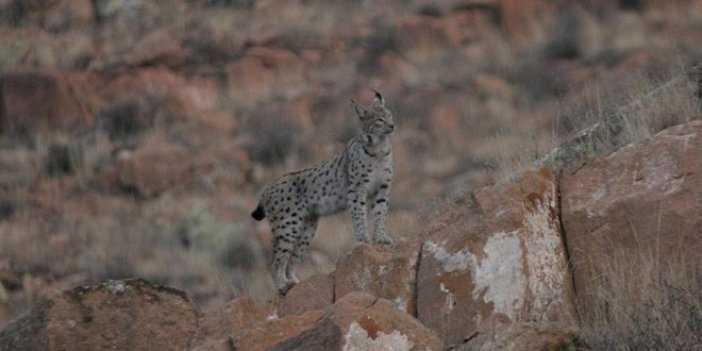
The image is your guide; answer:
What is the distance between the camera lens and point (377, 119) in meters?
15.2

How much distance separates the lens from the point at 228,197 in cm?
2736

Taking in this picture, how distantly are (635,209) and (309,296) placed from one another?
2.67 m

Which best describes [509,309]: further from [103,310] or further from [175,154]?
[175,154]

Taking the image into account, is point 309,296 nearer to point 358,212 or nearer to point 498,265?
point 498,265

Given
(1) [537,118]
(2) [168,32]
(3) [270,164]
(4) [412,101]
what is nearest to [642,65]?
(1) [537,118]

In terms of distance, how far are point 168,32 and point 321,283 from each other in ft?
78.2

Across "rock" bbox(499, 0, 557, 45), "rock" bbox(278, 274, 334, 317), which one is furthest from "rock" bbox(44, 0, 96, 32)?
"rock" bbox(278, 274, 334, 317)

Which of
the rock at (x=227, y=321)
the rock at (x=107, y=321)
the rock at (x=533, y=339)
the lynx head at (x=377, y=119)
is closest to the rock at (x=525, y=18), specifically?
the lynx head at (x=377, y=119)

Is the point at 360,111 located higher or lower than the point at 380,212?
higher

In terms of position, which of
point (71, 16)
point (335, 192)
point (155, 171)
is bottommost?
point (335, 192)

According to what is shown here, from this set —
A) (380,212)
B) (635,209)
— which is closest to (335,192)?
(380,212)

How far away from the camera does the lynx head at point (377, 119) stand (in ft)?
49.8

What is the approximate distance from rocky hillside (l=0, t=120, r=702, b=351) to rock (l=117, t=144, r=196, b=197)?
1702 cm

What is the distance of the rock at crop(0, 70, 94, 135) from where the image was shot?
103 feet
